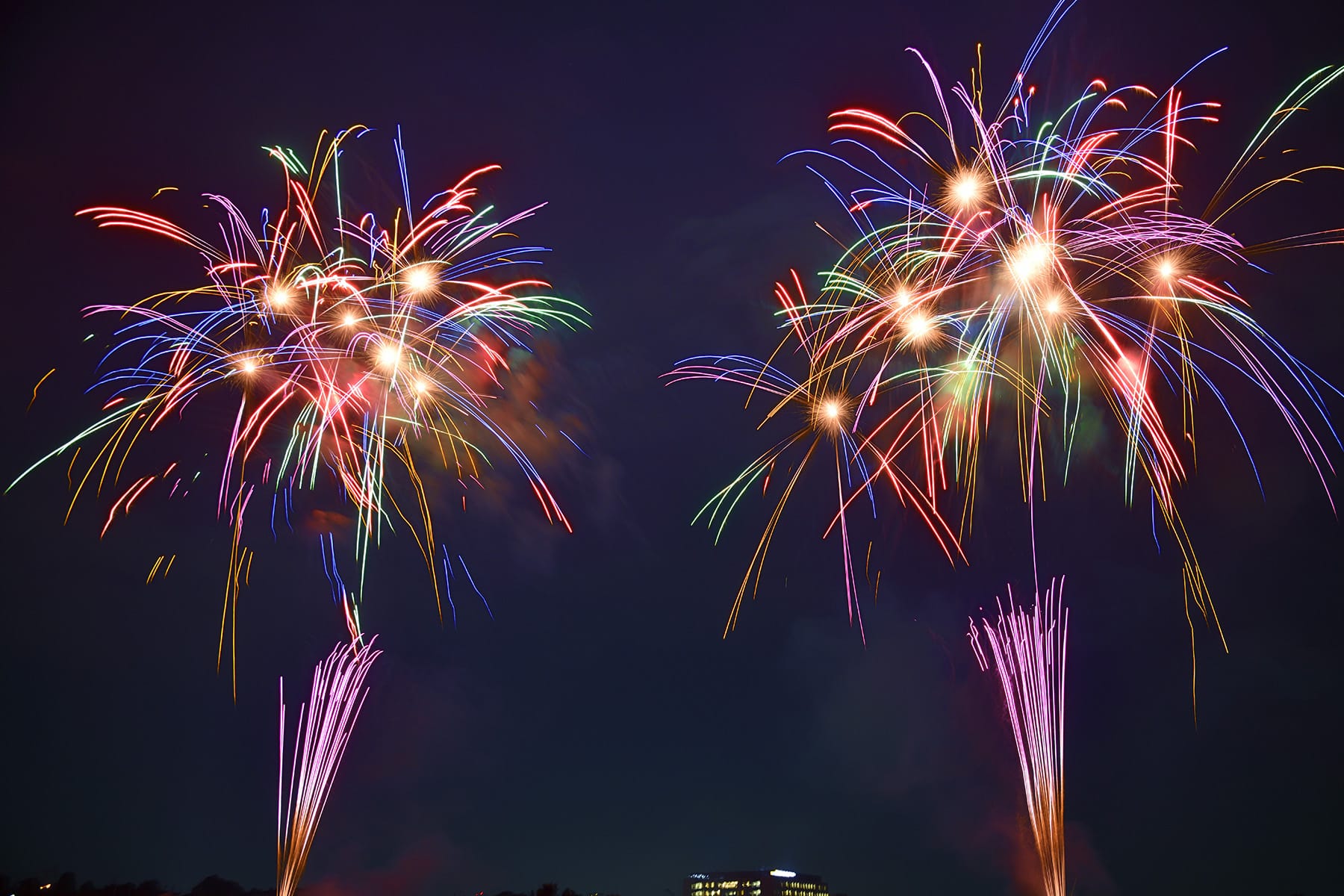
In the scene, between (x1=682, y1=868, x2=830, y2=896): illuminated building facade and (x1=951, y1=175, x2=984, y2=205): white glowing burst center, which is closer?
(x1=951, y1=175, x2=984, y2=205): white glowing burst center

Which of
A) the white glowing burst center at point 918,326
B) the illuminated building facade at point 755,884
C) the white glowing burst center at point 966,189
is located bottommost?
the illuminated building facade at point 755,884

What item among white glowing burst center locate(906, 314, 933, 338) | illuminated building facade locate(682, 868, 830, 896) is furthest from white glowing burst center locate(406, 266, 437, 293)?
illuminated building facade locate(682, 868, 830, 896)

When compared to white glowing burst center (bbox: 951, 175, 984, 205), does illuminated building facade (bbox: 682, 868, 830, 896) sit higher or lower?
lower

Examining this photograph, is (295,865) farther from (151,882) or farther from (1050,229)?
(151,882)

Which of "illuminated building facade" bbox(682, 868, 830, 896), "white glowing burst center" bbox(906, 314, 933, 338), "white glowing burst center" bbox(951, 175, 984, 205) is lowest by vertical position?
"illuminated building facade" bbox(682, 868, 830, 896)

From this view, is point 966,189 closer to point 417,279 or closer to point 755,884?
point 417,279

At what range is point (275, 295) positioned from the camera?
18.0 metres

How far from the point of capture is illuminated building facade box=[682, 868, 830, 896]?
114250 mm

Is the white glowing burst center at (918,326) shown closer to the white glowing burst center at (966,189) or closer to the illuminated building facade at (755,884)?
the white glowing burst center at (966,189)

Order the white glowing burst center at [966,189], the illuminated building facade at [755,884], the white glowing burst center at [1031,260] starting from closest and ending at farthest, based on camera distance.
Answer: the white glowing burst center at [966,189]
the white glowing burst center at [1031,260]
the illuminated building facade at [755,884]

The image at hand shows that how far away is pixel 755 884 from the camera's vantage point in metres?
115

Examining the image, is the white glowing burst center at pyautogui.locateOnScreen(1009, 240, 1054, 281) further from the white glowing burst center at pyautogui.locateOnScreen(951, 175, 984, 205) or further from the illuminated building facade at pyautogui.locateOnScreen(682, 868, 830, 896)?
the illuminated building facade at pyautogui.locateOnScreen(682, 868, 830, 896)

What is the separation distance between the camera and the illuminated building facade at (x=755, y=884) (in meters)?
114

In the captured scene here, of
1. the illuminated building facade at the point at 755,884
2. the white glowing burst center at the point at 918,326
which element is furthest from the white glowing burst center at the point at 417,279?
the illuminated building facade at the point at 755,884
